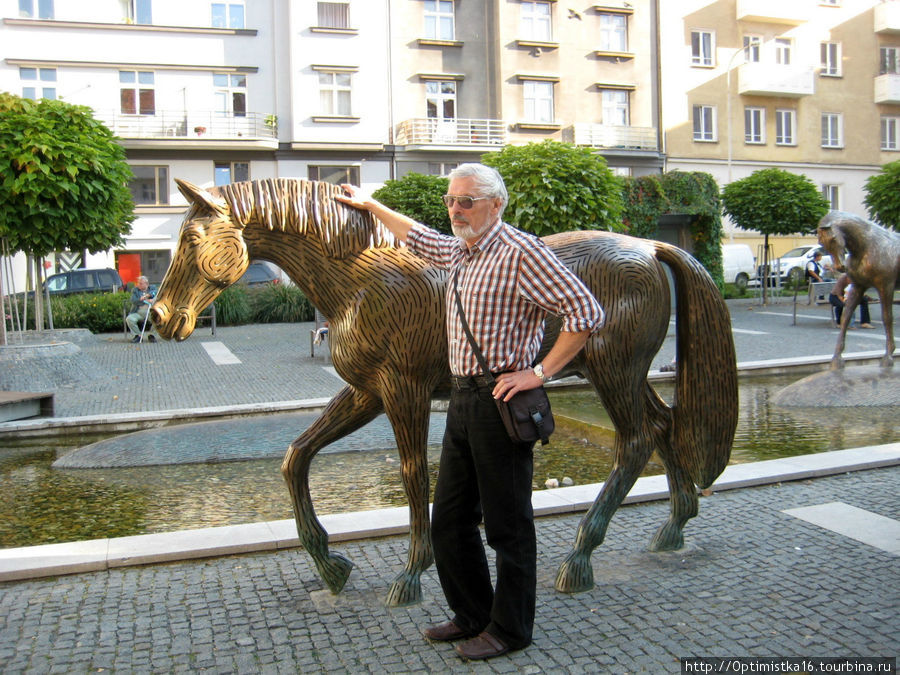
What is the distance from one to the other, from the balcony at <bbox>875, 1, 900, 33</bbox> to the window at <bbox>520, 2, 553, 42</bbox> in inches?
657

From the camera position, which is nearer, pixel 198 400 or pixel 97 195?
pixel 198 400

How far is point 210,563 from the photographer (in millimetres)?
4141

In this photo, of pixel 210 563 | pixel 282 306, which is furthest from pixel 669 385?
pixel 282 306

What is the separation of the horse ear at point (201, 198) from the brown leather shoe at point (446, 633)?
196cm

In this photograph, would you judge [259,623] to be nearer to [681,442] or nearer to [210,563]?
[210,563]

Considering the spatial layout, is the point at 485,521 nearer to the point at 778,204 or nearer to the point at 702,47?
the point at 778,204

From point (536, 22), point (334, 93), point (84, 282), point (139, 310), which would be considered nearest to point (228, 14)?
point (334, 93)

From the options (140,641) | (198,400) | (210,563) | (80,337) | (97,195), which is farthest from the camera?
(80,337)

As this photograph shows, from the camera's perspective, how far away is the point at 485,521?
310 cm

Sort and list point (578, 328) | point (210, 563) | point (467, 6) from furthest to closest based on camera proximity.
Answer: point (467, 6), point (210, 563), point (578, 328)

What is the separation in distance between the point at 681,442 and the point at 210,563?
2540 millimetres

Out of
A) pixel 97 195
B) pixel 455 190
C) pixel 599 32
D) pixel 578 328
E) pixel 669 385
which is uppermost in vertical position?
pixel 599 32

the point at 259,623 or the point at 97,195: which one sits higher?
the point at 97,195

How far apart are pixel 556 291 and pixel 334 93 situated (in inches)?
1137
